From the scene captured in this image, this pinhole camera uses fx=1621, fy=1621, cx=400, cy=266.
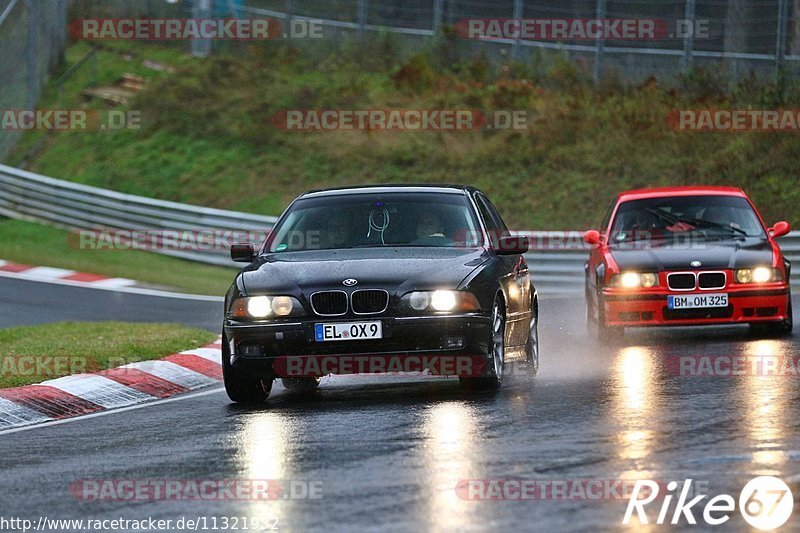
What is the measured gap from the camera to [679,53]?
30.6 m

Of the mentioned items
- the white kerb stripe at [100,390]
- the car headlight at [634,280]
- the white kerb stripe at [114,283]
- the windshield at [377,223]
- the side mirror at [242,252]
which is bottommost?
the white kerb stripe at [114,283]

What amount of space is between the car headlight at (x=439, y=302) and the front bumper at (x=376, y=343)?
6cm

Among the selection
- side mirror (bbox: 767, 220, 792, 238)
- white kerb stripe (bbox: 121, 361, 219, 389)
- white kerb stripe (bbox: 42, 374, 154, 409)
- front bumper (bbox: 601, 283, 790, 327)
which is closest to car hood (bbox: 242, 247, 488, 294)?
white kerb stripe (bbox: 42, 374, 154, 409)

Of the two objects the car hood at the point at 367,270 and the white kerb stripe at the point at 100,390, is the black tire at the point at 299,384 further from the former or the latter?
the car hood at the point at 367,270

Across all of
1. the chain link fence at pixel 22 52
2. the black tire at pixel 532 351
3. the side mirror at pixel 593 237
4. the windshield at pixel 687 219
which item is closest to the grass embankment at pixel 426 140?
the chain link fence at pixel 22 52

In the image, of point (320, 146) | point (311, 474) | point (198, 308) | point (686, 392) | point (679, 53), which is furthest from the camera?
point (320, 146)

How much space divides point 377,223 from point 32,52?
24.8 metres

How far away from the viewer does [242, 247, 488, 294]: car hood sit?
1060 cm

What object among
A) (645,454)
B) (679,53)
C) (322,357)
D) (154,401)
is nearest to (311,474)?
(645,454)

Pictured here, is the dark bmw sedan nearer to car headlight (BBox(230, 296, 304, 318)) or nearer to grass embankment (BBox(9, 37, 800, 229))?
car headlight (BBox(230, 296, 304, 318))

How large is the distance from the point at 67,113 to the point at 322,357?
28.3 metres

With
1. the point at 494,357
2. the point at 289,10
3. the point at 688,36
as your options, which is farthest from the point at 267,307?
the point at 289,10

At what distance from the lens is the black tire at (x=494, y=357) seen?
1083 centimetres

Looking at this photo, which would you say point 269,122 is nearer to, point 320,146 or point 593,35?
point 320,146
